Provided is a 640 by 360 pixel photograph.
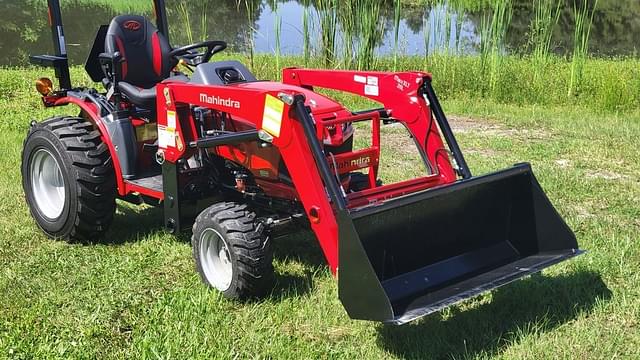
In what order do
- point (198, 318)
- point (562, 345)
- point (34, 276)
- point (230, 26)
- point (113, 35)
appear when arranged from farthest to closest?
point (230, 26), point (113, 35), point (34, 276), point (198, 318), point (562, 345)

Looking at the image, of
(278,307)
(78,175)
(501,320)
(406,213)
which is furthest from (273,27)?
(501,320)

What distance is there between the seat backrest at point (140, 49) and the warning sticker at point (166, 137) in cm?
88

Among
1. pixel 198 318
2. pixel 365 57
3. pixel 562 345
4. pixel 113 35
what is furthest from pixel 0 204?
pixel 365 57

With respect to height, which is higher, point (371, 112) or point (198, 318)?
point (371, 112)

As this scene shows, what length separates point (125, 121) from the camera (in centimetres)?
443

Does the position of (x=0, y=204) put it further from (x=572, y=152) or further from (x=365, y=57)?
(x=365, y=57)

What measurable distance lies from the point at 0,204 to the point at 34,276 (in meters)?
1.57

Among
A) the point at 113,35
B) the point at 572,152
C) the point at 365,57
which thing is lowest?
the point at 572,152

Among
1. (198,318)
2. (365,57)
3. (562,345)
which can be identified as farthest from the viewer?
(365,57)

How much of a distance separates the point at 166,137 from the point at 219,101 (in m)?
0.56

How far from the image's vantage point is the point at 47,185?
16.1 ft

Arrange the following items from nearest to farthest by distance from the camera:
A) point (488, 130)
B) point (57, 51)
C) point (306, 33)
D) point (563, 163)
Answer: point (57, 51) < point (563, 163) < point (488, 130) < point (306, 33)

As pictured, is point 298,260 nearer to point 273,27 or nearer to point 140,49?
point 140,49

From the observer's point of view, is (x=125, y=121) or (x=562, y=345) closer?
(x=562, y=345)
